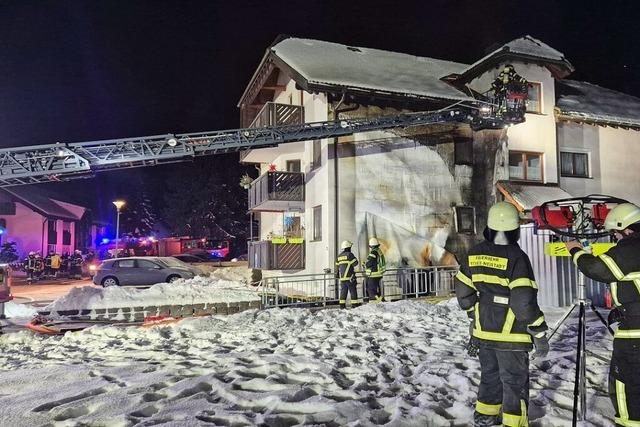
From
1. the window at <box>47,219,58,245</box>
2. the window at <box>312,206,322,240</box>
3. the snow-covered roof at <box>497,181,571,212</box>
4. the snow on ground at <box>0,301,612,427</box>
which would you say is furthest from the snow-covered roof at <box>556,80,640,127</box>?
the window at <box>47,219,58,245</box>

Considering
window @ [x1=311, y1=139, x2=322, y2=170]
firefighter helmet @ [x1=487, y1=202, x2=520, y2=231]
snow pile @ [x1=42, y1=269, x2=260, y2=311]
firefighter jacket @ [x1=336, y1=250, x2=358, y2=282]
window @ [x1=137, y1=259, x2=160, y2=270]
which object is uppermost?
window @ [x1=311, y1=139, x2=322, y2=170]

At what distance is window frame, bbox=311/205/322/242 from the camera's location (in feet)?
51.4

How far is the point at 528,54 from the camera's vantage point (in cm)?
1683

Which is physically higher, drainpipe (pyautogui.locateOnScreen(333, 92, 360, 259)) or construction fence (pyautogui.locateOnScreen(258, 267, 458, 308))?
drainpipe (pyautogui.locateOnScreen(333, 92, 360, 259))

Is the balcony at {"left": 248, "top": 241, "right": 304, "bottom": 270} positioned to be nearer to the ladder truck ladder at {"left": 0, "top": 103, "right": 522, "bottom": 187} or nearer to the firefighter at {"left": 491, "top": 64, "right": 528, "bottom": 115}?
the ladder truck ladder at {"left": 0, "top": 103, "right": 522, "bottom": 187}

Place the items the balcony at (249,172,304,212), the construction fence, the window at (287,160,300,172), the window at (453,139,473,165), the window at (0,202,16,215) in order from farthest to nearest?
1. the window at (0,202,16,215)
2. the window at (287,160,300,172)
3. the window at (453,139,473,165)
4. the balcony at (249,172,304,212)
5. the construction fence

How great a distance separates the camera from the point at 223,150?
45.0ft

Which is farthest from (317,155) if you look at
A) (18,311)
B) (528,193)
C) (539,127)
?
(18,311)

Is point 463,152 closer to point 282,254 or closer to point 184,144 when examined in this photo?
point 282,254

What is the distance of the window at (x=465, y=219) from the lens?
54.0 feet

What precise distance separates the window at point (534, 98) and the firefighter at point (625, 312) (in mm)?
15064

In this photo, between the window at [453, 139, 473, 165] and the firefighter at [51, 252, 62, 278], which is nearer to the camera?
the window at [453, 139, 473, 165]

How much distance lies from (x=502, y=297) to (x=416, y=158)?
12785mm

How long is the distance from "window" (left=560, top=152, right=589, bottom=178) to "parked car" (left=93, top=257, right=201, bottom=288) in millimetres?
15586
